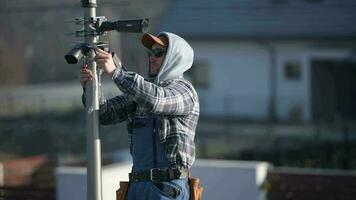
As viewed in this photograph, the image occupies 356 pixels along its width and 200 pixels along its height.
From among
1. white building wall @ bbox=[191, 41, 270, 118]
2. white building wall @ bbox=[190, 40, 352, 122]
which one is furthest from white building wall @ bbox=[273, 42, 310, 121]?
white building wall @ bbox=[191, 41, 270, 118]

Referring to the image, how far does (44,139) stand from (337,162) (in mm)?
6506

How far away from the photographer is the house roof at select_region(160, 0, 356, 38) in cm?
2230

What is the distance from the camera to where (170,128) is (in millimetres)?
3633

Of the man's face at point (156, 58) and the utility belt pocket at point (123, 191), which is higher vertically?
the man's face at point (156, 58)

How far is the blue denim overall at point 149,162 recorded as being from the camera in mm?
3629

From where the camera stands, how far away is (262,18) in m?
24.0

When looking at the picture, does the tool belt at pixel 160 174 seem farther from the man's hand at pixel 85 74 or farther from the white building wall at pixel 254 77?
the white building wall at pixel 254 77

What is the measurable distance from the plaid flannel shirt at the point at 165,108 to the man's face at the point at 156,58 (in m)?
0.09

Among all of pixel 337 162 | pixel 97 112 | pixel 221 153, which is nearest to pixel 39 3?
pixel 221 153

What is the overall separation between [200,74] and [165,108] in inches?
861

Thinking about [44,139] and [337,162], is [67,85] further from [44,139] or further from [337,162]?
[337,162]

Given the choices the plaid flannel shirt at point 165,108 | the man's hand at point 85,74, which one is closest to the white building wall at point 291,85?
the plaid flannel shirt at point 165,108

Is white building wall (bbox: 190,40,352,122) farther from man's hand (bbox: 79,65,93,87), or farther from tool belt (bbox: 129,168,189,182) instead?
man's hand (bbox: 79,65,93,87)

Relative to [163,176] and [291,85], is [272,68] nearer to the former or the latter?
[291,85]
